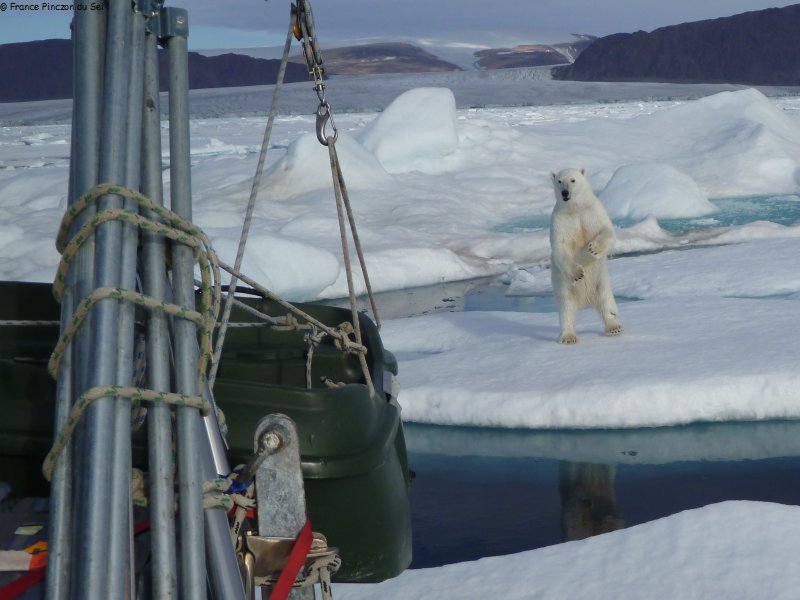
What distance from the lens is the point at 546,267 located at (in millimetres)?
7289

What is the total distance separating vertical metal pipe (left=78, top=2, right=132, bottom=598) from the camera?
1.08 metres

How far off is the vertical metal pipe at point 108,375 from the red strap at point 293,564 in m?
0.20

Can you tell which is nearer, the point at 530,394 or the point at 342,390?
the point at 342,390

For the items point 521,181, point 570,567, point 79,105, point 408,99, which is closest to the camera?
point 79,105

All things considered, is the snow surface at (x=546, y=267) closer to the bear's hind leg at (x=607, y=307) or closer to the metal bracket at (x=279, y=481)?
the bear's hind leg at (x=607, y=307)

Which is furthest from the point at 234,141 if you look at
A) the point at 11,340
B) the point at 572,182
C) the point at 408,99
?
the point at 11,340

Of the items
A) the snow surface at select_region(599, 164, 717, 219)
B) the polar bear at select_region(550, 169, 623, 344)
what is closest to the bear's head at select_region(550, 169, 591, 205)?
the polar bear at select_region(550, 169, 623, 344)

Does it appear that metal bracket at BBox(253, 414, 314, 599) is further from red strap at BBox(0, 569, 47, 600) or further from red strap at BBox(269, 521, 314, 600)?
red strap at BBox(0, 569, 47, 600)

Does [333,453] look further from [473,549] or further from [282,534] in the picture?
[473,549]

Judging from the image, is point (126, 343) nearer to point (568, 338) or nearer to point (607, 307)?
point (568, 338)

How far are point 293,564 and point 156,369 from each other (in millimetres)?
315

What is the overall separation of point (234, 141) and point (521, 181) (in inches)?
292

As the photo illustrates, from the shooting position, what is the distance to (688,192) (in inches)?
379

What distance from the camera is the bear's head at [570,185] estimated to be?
4270 mm
